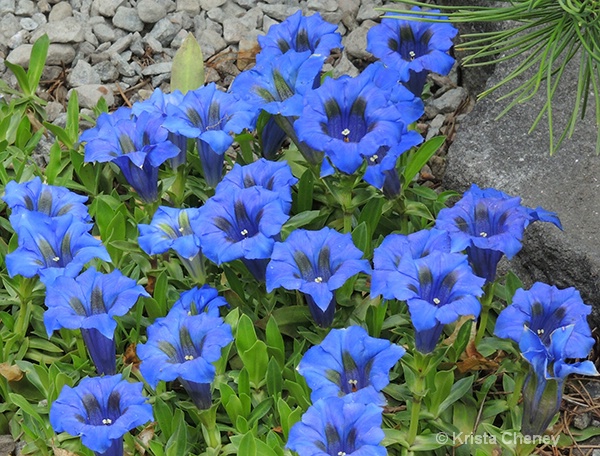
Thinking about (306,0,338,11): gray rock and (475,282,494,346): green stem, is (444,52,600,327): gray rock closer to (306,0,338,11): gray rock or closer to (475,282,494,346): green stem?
(475,282,494,346): green stem

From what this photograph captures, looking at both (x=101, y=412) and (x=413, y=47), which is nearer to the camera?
(x=101, y=412)

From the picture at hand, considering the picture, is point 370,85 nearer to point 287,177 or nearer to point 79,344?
point 287,177

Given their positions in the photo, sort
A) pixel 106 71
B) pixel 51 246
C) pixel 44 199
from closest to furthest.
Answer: pixel 51 246 < pixel 44 199 < pixel 106 71

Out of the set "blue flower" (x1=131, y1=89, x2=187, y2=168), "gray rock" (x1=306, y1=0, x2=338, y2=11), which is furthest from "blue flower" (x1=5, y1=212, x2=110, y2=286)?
"gray rock" (x1=306, y1=0, x2=338, y2=11)

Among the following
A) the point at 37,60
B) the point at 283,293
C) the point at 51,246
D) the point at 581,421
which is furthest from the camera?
the point at 37,60

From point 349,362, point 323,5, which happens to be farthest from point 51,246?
point 323,5

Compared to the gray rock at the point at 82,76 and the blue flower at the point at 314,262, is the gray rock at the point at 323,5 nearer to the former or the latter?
the gray rock at the point at 82,76

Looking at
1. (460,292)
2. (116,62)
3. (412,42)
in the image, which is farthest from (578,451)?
(116,62)

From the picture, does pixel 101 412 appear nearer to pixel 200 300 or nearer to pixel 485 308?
pixel 200 300
